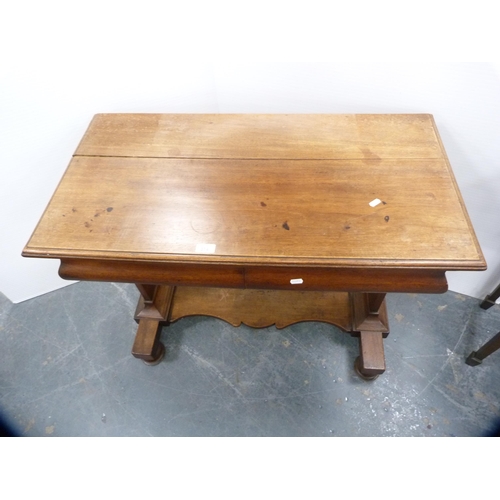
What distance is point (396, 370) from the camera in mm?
1403

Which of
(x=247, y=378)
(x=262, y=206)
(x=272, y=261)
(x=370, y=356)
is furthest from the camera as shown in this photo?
(x=247, y=378)

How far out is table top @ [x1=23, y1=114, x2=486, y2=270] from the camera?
2.85 feet

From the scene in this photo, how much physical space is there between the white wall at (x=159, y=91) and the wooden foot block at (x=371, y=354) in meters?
0.60

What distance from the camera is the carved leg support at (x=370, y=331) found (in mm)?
1288

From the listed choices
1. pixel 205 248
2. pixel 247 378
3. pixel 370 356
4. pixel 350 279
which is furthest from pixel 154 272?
pixel 370 356

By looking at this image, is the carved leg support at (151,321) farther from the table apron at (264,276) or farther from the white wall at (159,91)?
the white wall at (159,91)

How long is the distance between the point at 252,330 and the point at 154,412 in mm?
518

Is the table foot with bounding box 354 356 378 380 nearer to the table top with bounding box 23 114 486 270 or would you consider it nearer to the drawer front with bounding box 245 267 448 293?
the drawer front with bounding box 245 267 448 293

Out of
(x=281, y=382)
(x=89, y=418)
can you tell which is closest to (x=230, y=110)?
(x=281, y=382)

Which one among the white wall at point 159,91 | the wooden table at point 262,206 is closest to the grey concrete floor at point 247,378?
the white wall at point 159,91

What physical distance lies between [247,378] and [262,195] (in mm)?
817

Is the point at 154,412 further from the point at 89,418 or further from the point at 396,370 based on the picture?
the point at 396,370

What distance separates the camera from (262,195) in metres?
0.98

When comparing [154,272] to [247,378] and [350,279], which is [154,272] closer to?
[350,279]
